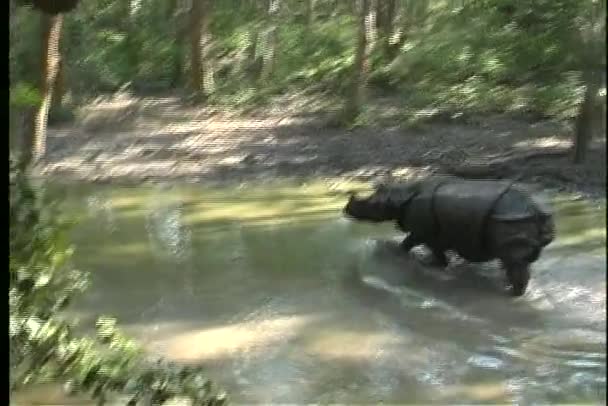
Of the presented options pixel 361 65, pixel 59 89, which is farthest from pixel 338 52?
pixel 59 89

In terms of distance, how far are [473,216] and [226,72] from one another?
40 centimetres

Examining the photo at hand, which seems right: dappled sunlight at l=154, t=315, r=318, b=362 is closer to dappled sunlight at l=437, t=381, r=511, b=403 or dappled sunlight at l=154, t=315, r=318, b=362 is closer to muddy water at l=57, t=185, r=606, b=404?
muddy water at l=57, t=185, r=606, b=404

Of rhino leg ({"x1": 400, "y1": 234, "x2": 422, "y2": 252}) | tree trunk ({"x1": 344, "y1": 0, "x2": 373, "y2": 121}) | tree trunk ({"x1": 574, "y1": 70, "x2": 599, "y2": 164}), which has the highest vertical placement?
tree trunk ({"x1": 344, "y1": 0, "x2": 373, "y2": 121})

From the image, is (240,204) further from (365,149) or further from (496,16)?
(496,16)

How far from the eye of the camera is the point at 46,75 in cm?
104

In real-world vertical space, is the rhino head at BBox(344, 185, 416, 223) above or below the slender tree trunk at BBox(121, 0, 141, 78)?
below

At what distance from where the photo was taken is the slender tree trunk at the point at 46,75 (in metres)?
1.03

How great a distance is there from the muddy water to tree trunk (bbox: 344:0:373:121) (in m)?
0.11

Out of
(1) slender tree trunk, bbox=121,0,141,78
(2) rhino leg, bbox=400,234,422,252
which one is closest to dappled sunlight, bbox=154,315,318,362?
(2) rhino leg, bbox=400,234,422,252

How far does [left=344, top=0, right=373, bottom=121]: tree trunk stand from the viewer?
3.34 feet

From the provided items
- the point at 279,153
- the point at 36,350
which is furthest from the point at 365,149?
the point at 36,350

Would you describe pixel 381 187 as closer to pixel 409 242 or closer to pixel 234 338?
pixel 409 242

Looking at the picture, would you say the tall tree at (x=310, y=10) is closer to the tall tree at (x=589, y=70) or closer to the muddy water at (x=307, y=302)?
the muddy water at (x=307, y=302)

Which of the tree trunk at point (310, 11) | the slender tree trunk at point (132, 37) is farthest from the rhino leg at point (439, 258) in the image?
the slender tree trunk at point (132, 37)
